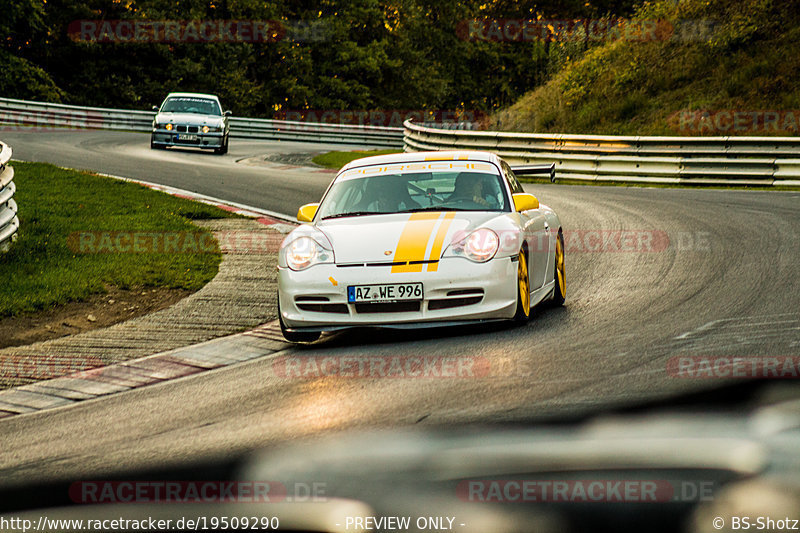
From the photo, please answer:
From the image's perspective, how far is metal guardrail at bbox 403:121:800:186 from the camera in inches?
738

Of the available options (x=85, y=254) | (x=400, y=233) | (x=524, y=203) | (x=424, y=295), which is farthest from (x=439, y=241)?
(x=85, y=254)

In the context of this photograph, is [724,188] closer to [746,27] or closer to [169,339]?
[746,27]

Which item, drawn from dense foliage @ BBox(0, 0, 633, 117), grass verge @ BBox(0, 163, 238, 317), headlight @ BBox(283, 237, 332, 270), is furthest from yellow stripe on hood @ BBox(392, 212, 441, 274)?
dense foliage @ BBox(0, 0, 633, 117)

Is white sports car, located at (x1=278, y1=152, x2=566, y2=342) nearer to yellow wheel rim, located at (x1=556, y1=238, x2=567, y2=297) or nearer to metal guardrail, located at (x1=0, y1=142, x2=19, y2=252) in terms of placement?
yellow wheel rim, located at (x1=556, y1=238, x2=567, y2=297)

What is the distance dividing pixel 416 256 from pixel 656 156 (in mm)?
14301

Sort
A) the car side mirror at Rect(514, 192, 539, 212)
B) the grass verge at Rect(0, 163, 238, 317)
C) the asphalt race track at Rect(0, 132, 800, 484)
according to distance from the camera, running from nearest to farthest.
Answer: the asphalt race track at Rect(0, 132, 800, 484)
the car side mirror at Rect(514, 192, 539, 212)
the grass verge at Rect(0, 163, 238, 317)

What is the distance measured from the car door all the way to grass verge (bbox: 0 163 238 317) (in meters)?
3.64

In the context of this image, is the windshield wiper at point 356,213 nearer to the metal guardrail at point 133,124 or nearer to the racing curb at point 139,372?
the racing curb at point 139,372

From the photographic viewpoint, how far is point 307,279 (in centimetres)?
706

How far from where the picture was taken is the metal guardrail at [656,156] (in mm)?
18734

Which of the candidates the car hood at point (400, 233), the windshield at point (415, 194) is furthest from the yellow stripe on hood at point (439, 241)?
the windshield at point (415, 194)

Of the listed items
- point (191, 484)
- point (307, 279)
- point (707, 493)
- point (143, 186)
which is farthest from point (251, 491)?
point (143, 186)

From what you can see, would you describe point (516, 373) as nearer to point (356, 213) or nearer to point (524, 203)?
point (524, 203)

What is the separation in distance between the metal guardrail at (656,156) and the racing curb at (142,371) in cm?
1344
